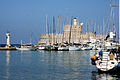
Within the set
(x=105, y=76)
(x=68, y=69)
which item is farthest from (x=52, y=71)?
(x=105, y=76)

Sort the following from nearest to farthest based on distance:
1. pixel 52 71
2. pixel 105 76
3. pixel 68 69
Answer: pixel 105 76
pixel 52 71
pixel 68 69

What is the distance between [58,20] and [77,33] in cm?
7163

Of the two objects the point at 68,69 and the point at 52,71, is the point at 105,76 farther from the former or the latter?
the point at 68,69

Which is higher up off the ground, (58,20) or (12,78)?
(58,20)

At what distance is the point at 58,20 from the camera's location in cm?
11812

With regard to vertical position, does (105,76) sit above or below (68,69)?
above

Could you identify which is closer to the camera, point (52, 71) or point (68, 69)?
point (52, 71)

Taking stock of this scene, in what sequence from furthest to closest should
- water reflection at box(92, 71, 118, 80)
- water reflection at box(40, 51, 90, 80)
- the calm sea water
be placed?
water reflection at box(40, 51, 90, 80) < the calm sea water < water reflection at box(92, 71, 118, 80)

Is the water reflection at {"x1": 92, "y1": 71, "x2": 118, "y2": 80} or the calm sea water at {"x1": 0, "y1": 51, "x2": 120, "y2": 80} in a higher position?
the water reflection at {"x1": 92, "y1": 71, "x2": 118, "y2": 80}

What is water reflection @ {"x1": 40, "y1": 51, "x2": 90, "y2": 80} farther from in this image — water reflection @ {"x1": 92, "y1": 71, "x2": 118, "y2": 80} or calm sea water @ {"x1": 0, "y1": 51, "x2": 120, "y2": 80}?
water reflection @ {"x1": 92, "y1": 71, "x2": 118, "y2": 80}

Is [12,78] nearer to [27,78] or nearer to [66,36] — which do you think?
[27,78]

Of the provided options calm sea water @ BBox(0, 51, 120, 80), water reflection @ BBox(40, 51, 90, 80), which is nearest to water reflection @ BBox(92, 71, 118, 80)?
calm sea water @ BBox(0, 51, 120, 80)

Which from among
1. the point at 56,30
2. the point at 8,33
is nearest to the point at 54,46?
the point at 56,30

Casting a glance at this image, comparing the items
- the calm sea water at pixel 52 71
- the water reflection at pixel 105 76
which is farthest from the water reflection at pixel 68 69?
the water reflection at pixel 105 76
